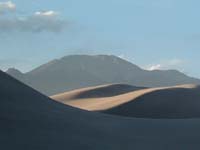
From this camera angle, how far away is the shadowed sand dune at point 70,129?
2816 centimetres

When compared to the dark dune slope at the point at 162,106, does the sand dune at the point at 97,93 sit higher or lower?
higher

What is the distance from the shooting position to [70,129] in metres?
31.9

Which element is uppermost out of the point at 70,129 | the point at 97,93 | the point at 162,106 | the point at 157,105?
the point at 97,93

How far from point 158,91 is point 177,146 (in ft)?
130

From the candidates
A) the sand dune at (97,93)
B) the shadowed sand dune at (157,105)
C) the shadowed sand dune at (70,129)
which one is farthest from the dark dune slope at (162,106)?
the shadowed sand dune at (70,129)

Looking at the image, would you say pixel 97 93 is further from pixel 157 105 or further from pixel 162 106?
pixel 162 106

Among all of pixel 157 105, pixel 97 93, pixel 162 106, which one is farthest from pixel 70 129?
pixel 97 93

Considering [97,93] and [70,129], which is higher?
[97,93]

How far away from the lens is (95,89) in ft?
308

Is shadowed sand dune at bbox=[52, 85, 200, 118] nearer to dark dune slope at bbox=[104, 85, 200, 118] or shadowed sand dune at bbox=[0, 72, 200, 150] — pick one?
dark dune slope at bbox=[104, 85, 200, 118]

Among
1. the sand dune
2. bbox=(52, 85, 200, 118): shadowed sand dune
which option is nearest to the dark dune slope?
bbox=(52, 85, 200, 118): shadowed sand dune

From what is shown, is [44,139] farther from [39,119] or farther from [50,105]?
[50,105]

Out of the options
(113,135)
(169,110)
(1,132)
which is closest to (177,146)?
(113,135)

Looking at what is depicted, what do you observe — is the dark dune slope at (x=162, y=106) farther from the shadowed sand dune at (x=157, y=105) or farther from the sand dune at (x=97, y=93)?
the sand dune at (x=97, y=93)
